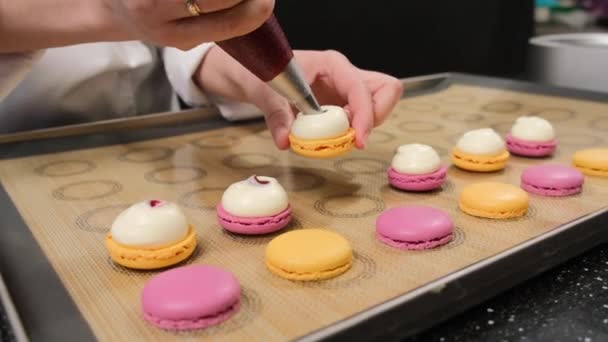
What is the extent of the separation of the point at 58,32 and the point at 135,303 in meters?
0.26

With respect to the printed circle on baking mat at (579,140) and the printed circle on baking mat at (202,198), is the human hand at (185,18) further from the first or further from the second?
the printed circle on baking mat at (579,140)

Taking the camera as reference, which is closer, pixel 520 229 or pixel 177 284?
pixel 177 284

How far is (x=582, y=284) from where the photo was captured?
19.6 inches

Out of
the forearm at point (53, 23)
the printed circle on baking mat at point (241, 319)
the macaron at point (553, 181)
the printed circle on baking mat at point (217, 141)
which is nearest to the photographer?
the printed circle on baking mat at point (241, 319)

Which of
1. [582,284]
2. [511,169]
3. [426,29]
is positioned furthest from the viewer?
[426,29]

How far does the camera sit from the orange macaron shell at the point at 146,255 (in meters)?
0.48

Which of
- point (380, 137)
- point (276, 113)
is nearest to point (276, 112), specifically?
point (276, 113)

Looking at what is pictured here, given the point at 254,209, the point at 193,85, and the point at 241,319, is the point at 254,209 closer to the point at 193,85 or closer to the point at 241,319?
the point at 241,319

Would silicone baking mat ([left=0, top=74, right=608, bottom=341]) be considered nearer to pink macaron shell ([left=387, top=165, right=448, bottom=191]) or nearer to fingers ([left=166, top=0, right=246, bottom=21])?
pink macaron shell ([left=387, top=165, right=448, bottom=191])

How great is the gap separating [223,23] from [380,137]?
1.49 feet

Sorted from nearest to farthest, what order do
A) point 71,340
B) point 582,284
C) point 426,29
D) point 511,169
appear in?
1. point 71,340
2. point 582,284
3. point 511,169
4. point 426,29

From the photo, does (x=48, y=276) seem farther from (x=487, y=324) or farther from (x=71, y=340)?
(x=487, y=324)

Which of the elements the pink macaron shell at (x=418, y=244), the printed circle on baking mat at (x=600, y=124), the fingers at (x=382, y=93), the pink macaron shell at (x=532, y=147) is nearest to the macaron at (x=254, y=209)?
the pink macaron shell at (x=418, y=244)

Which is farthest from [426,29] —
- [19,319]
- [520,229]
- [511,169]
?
[19,319]
